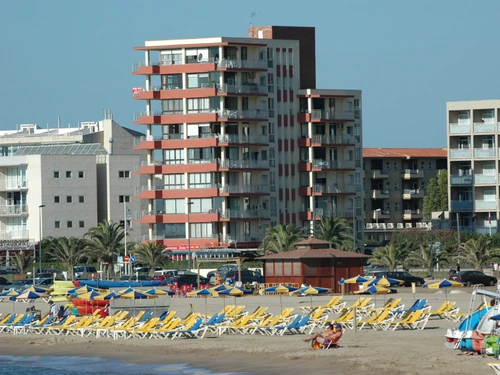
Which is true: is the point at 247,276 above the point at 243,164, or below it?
below

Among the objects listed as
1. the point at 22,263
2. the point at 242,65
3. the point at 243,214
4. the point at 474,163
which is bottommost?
the point at 22,263

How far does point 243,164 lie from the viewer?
104438 mm

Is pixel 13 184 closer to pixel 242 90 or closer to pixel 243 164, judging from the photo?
pixel 243 164

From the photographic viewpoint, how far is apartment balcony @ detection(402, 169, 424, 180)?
462 feet

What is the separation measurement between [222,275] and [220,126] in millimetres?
23047

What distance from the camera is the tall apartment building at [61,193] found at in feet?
371

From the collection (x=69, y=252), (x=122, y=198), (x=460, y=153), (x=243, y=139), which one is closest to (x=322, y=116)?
(x=243, y=139)

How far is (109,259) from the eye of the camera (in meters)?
97.3

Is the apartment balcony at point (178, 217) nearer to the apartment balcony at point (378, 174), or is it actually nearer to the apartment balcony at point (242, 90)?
the apartment balcony at point (242, 90)

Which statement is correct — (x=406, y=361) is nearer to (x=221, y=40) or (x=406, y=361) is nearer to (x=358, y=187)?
(x=221, y=40)

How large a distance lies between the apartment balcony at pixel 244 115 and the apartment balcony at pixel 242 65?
368 centimetres

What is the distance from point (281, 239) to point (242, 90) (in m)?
18.8

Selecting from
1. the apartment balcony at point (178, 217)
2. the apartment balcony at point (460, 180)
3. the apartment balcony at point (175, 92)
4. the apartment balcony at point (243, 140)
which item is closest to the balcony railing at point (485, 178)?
the apartment balcony at point (460, 180)

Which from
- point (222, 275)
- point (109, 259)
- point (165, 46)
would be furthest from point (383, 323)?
point (165, 46)
